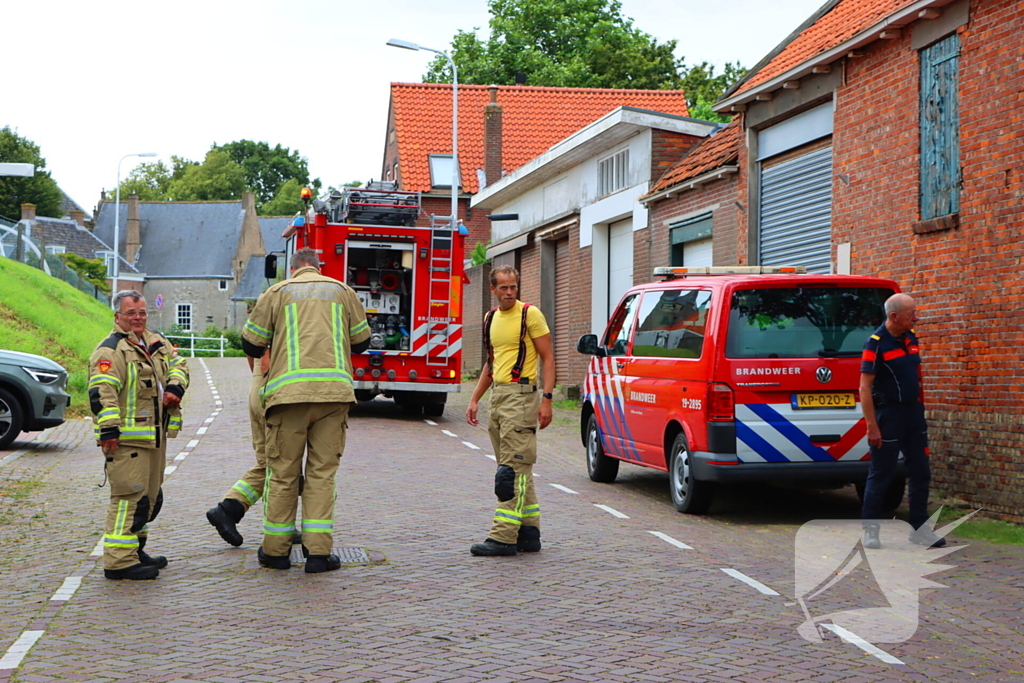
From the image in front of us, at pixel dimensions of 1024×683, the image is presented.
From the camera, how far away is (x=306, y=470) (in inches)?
289

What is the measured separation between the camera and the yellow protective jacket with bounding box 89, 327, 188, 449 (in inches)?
280

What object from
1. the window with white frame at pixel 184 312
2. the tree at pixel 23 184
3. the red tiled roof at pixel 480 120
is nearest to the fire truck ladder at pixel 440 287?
the red tiled roof at pixel 480 120

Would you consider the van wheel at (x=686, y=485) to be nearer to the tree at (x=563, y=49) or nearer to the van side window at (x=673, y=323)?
the van side window at (x=673, y=323)

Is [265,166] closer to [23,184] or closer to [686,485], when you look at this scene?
[23,184]

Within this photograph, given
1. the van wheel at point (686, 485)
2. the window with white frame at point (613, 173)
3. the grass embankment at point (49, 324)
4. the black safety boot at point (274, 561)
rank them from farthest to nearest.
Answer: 1. the grass embankment at point (49, 324)
2. the window with white frame at point (613, 173)
3. the van wheel at point (686, 485)
4. the black safety boot at point (274, 561)

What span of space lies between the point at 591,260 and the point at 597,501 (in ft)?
46.7

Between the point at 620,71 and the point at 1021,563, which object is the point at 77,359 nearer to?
the point at 1021,563

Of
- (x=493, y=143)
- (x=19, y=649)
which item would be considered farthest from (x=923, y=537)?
(x=493, y=143)

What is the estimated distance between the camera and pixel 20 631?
598 centimetres

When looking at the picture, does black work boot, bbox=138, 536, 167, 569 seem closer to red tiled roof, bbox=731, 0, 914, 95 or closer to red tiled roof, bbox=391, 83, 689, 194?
red tiled roof, bbox=731, 0, 914, 95

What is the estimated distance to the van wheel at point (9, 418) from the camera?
48.2 feet

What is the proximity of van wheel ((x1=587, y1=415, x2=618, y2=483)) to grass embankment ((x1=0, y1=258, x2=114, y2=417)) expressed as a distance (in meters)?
11.0

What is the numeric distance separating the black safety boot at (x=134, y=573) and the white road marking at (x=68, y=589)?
0.18 meters

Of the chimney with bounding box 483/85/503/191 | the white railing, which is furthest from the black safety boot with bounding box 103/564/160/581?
the white railing
